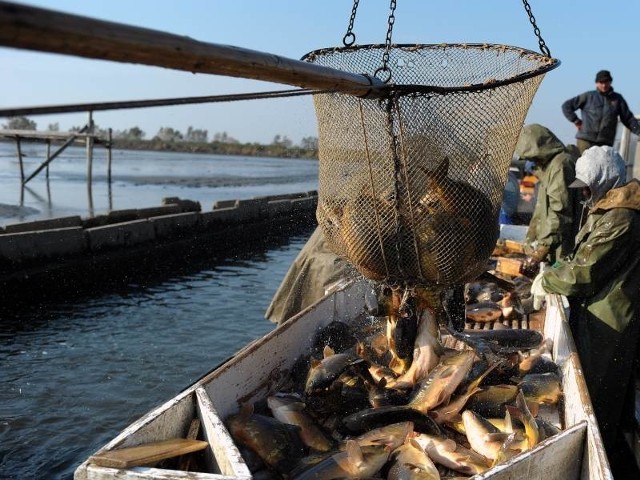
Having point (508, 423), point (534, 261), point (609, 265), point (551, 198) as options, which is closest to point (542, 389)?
point (508, 423)

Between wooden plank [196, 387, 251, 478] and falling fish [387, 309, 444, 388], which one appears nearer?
wooden plank [196, 387, 251, 478]

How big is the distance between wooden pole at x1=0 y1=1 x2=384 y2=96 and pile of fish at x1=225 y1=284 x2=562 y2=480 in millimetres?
2085

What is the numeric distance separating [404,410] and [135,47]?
2.88 metres

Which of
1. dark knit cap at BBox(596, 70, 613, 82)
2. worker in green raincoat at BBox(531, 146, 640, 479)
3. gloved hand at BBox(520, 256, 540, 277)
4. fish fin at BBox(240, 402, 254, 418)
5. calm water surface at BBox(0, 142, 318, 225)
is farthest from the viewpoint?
calm water surface at BBox(0, 142, 318, 225)

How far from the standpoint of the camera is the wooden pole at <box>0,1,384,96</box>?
59.6 inches

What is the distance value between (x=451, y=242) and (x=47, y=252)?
1122cm

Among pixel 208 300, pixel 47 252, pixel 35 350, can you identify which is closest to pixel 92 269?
pixel 47 252

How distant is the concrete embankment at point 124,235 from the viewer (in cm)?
1298

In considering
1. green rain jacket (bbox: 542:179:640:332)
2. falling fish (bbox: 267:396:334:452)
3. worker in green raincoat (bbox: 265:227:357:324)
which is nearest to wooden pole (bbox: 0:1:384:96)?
falling fish (bbox: 267:396:334:452)

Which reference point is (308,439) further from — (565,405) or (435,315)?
(565,405)

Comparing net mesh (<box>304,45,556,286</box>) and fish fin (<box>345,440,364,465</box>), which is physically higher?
net mesh (<box>304,45,556,286</box>)

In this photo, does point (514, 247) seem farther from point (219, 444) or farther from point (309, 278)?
point (219, 444)

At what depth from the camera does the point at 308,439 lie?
4004 mm

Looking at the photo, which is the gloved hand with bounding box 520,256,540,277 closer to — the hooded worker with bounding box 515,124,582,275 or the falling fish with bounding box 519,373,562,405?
the hooded worker with bounding box 515,124,582,275
